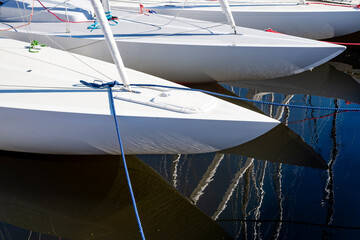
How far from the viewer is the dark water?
3.64 m

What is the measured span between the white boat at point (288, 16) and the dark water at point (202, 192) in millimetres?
3059

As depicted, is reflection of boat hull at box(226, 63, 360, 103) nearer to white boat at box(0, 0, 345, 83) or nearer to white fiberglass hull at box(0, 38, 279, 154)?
white boat at box(0, 0, 345, 83)

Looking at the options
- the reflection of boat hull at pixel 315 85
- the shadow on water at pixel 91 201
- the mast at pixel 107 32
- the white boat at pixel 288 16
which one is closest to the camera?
the shadow on water at pixel 91 201

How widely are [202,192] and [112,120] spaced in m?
1.14

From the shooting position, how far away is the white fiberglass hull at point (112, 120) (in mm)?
3664

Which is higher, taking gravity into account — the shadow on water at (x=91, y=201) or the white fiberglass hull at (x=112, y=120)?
the white fiberglass hull at (x=112, y=120)

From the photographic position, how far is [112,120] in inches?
144

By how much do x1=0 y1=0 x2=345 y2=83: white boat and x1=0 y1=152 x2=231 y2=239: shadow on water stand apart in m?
1.75

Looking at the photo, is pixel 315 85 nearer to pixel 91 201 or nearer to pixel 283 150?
pixel 283 150

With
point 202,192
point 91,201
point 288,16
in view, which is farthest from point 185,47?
point 288,16

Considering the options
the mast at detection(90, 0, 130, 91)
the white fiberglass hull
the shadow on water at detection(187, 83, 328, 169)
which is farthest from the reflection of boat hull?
the mast at detection(90, 0, 130, 91)

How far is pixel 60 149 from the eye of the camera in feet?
13.3

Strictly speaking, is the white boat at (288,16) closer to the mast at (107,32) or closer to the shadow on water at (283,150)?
the shadow on water at (283,150)

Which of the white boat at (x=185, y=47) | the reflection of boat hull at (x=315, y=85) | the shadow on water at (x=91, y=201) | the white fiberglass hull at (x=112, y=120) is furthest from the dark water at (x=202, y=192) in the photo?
the reflection of boat hull at (x=315, y=85)
